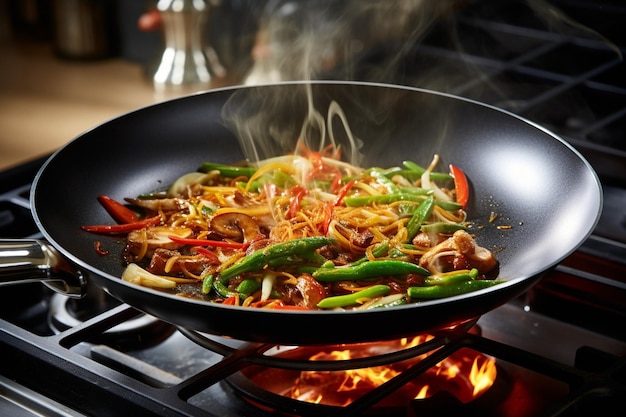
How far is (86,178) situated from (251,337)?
641 millimetres

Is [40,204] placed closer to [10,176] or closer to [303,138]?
[10,176]

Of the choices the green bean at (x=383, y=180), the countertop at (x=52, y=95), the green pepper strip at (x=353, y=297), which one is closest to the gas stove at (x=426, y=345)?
the green pepper strip at (x=353, y=297)

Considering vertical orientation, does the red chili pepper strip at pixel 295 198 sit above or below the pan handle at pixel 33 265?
below

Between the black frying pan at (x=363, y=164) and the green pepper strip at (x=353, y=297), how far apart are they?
0.20 m

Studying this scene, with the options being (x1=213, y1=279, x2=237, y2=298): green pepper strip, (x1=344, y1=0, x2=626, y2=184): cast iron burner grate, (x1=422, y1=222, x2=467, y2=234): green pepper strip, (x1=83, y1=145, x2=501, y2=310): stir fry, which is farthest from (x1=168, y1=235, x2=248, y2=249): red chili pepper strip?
(x1=344, y1=0, x2=626, y2=184): cast iron burner grate

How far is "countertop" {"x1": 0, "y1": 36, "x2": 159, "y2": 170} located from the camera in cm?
294

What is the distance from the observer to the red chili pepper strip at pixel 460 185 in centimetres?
169

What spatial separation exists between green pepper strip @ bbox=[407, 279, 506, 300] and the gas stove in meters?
0.07

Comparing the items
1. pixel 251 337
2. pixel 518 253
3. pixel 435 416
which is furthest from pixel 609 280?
pixel 251 337

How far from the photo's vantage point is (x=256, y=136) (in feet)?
6.18

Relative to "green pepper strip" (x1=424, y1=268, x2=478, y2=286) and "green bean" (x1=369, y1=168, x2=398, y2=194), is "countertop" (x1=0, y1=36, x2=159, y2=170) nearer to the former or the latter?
"green bean" (x1=369, y1=168, x2=398, y2=194)

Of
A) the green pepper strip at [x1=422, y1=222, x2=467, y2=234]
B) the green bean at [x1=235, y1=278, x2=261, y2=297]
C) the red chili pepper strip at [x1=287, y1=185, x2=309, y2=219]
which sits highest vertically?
the red chili pepper strip at [x1=287, y1=185, x2=309, y2=219]

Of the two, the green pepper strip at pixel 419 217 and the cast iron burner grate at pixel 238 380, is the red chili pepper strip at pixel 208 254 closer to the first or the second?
the cast iron burner grate at pixel 238 380

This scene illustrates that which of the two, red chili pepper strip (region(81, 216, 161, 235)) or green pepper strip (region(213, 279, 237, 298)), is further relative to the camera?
red chili pepper strip (region(81, 216, 161, 235))
